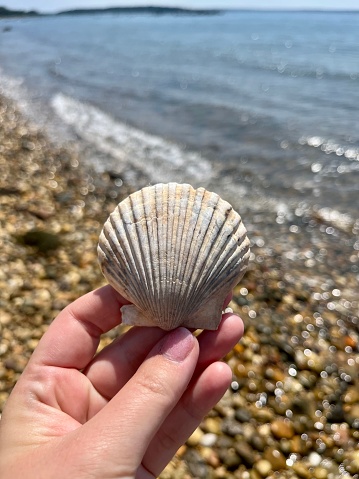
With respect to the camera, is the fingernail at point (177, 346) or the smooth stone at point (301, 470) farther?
the smooth stone at point (301, 470)

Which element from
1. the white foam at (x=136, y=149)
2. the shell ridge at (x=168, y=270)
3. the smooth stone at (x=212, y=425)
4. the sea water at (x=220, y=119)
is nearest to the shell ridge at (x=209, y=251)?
the shell ridge at (x=168, y=270)

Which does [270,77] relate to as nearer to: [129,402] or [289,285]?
[289,285]

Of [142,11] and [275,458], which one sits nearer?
[275,458]

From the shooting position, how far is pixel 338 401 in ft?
13.3

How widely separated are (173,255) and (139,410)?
2.94ft

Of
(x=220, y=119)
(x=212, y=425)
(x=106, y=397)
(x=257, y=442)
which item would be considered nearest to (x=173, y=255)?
(x=106, y=397)

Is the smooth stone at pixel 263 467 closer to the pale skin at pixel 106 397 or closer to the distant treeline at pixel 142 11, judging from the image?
the pale skin at pixel 106 397

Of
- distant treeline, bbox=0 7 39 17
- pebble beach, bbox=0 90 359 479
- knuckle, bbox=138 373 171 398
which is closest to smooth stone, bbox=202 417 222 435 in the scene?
pebble beach, bbox=0 90 359 479

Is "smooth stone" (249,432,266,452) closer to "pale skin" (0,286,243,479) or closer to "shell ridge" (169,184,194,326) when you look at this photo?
"pale skin" (0,286,243,479)

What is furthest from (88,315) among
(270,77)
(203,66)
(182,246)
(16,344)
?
(203,66)

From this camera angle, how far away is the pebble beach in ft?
11.9

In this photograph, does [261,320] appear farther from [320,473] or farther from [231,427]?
[320,473]

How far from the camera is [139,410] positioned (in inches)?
78.5

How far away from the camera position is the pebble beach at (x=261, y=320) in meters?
3.62
